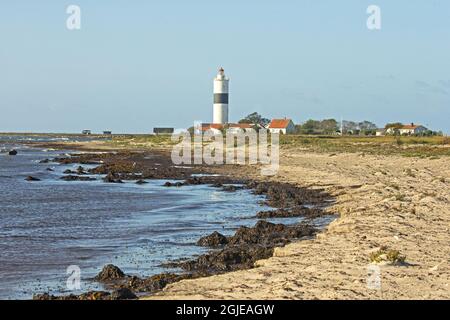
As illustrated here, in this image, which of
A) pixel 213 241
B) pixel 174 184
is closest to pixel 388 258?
pixel 213 241

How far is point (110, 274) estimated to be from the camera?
11500 mm

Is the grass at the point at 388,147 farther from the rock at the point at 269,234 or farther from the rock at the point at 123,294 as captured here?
the rock at the point at 123,294

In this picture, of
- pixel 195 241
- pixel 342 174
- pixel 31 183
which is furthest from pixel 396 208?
pixel 31 183

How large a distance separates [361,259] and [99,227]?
9817mm

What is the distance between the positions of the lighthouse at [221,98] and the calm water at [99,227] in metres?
64.0

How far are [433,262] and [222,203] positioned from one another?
1501 centimetres

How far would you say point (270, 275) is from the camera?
10.4 metres

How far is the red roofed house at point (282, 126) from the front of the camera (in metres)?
102

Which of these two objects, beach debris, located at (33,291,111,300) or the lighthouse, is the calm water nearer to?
beach debris, located at (33,291,111,300)

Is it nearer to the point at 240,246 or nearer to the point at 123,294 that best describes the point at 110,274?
the point at 123,294

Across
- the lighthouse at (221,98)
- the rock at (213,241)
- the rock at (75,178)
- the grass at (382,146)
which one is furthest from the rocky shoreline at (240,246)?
the lighthouse at (221,98)

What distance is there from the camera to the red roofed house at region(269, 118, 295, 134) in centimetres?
10188
